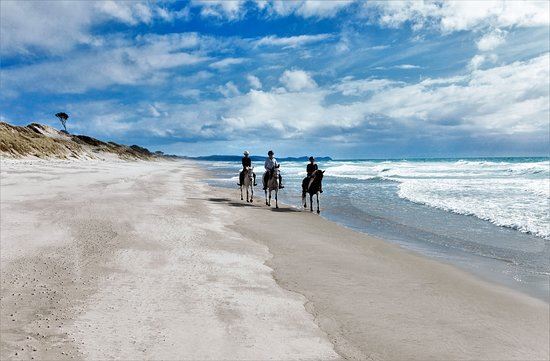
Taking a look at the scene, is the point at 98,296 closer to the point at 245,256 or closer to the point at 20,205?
the point at 245,256

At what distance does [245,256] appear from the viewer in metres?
9.01

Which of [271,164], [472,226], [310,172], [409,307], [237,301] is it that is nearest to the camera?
[237,301]

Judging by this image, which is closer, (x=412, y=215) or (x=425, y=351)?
(x=425, y=351)

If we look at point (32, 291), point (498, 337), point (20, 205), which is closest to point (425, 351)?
point (498, 337)

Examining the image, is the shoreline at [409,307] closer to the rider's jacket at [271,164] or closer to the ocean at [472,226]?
the ocean at [472,226]

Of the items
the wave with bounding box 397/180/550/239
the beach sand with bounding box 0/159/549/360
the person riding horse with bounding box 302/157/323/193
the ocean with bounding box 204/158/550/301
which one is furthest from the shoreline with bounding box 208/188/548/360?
the person riding horse with bounding box 302/157/323/193

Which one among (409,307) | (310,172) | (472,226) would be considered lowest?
(409,307)

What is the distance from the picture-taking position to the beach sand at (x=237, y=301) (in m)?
4.81

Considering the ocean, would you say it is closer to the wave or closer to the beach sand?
the wave

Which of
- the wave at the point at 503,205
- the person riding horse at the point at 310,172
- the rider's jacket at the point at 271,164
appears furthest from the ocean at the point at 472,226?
the rider's jacket at the point at 271,164

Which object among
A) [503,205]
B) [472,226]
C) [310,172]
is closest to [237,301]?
[472,226]

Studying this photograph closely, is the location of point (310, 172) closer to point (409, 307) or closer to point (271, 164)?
point (271, 164)

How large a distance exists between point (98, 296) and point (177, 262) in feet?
7.04

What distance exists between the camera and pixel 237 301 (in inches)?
241
